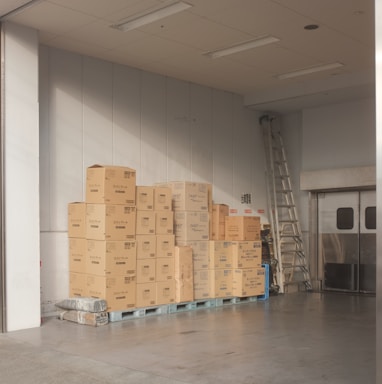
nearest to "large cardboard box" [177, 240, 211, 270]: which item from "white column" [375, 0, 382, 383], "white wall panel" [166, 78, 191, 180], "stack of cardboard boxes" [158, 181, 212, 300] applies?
"stack of cardboard boxes" [158, 181, 212, 300]

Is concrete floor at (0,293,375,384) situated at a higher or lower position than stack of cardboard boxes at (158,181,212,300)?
lower

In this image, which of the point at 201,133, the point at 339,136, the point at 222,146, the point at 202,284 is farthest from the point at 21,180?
the point at 339,136

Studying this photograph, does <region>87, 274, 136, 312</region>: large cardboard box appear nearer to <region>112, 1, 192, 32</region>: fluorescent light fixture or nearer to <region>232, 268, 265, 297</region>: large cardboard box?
<region>232, 268, 265, 297</region>: large cardboard box

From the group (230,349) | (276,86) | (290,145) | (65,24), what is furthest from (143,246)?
(290,145)

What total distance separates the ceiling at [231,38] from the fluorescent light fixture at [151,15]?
100mm

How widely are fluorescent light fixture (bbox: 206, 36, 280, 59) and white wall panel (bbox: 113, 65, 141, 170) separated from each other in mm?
1464

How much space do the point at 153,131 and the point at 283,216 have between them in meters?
4.06

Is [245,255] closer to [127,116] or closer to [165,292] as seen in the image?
[165,292]

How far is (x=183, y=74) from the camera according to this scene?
9.84 m

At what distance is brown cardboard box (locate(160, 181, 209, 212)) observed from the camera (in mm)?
8906

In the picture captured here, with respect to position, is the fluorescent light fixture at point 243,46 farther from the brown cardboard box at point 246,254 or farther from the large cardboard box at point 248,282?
the large cardboard box at point 248,282

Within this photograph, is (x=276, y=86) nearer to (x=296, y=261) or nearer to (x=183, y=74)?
(x=183, y=74)

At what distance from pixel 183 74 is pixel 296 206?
4142 mm

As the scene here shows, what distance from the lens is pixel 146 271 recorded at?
816 centimetres
